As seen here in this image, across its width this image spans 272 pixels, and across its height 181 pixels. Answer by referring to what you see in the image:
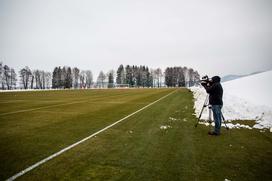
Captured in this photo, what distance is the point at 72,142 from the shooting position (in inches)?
270

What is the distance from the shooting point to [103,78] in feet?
568

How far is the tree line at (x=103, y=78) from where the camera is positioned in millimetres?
126000

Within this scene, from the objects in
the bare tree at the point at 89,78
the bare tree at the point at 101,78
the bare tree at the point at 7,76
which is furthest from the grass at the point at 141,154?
the bare tree at the point at 101,78

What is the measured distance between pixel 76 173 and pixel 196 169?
3.05 m

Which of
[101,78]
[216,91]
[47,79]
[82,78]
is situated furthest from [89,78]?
[216,91]

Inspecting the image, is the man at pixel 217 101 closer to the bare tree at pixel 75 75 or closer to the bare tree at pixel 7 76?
the bare tree at pixel 7 76

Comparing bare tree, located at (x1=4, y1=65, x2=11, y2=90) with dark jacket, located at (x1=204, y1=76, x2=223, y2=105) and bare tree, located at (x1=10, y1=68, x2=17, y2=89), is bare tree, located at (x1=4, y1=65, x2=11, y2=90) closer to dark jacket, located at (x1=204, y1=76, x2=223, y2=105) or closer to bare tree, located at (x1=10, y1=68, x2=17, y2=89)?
bare tree, located at (x1=10, y1=68, x2=17, y2=89)

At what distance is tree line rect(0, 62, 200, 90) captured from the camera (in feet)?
413

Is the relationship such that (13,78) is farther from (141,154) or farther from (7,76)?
(141,154)

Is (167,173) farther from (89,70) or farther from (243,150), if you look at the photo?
(89,70)

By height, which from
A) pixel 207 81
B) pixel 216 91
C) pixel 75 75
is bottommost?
pixel 216 91

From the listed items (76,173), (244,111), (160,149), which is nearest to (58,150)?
(76,173)

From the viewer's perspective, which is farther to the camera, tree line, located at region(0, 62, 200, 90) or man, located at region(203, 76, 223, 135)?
tree line, located at region(0, 62, 200, 90)

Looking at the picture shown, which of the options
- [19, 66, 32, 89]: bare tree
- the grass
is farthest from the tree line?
the grass
